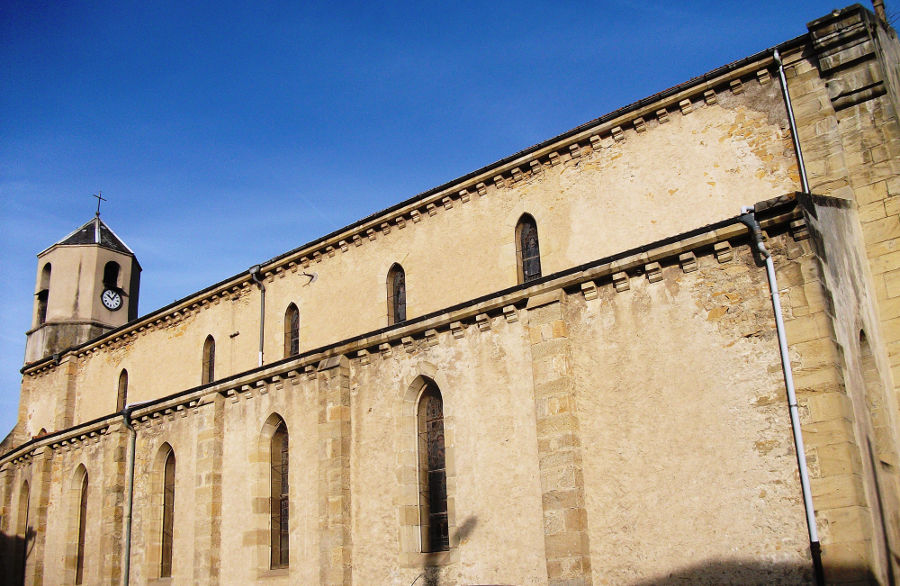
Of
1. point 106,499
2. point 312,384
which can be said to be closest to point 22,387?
point 106,499

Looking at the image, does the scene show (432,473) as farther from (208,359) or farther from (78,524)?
(78,524)

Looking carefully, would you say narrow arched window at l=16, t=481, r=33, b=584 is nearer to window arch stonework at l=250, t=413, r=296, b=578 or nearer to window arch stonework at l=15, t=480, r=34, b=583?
window arch stonework at l=15, t=480, r=34, b=583

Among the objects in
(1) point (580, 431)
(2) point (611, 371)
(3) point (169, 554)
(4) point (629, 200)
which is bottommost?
(3) point (169, 554)

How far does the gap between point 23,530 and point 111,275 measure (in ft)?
34.1

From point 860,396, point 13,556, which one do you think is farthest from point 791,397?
point 13,556

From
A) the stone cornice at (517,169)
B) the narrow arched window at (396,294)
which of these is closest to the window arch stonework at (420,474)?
the narrow arched window at (396,294)

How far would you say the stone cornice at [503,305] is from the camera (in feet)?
41.2

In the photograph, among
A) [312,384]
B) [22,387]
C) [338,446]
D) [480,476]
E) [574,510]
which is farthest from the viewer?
[22,387]

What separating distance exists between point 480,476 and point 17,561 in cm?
1922

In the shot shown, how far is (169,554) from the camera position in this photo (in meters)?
21.1

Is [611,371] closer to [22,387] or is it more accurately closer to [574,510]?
[574,510]

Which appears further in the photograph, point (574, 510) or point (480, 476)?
point (480, 476)

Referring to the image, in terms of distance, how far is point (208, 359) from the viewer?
25.2 metres

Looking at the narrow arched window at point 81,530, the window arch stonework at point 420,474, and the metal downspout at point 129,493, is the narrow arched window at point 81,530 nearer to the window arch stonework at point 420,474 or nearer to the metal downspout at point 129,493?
the metal downspout at point 129,493
